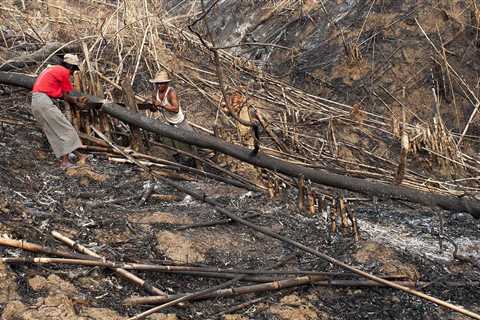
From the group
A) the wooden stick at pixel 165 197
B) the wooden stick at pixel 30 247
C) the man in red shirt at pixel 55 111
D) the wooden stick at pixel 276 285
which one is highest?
the man in red shirt at pixel 55 111

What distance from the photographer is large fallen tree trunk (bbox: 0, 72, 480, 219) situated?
12.8 ft

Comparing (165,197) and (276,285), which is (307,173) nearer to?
(165,197)

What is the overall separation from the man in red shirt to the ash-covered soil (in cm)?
16

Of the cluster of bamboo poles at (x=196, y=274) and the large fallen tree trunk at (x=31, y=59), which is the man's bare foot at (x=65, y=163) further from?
the large fallen tree trunk at (x=31, y=59)

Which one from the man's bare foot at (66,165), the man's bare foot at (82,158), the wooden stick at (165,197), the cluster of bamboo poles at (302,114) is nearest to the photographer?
the wooden stick at (165,197)

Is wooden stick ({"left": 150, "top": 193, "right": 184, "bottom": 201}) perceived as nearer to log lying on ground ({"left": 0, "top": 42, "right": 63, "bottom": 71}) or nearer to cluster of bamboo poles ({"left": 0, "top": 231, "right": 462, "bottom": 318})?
cluster of bamboo poles ({"left": 0, "top": 231, "right": 462, "bottom": 318})

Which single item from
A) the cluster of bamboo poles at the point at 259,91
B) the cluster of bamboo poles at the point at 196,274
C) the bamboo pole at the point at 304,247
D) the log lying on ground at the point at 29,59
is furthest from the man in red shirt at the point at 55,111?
the cluster of bamboo poles at the point at 196,274

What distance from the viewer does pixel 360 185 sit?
13.2 ft

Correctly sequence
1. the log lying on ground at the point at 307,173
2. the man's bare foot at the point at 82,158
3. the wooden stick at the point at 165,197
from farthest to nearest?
1. the man's bare foot at the point at 82,158
2. the wooden stick at the point at 165,197
3. the log lying on ground at the point at 307,173

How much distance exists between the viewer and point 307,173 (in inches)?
163

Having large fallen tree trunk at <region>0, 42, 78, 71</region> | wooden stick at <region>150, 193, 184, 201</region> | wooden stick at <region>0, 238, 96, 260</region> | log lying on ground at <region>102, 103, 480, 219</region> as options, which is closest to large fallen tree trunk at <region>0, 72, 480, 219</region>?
log lying on ground at <region>102, 103, 480, 219</region>

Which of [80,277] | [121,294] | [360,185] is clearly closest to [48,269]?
[80,277]

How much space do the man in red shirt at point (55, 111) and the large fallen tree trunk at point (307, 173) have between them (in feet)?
1.40

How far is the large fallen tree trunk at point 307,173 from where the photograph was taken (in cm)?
389
